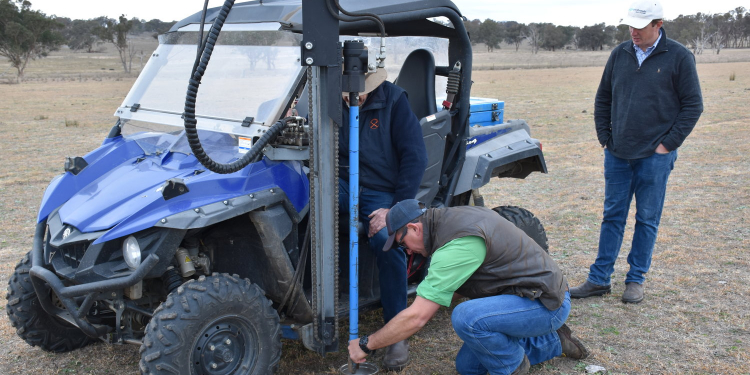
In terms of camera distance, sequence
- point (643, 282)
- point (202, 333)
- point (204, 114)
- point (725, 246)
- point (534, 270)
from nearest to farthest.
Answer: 1. point (202, 333)
2. point (534, 270)
3. point (204, 114)
4. point (643, 282)
5. point (725, 246)

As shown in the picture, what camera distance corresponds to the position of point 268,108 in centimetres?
374

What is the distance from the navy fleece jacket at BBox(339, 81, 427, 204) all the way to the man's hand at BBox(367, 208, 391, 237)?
219 mm

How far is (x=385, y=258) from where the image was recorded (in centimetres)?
397

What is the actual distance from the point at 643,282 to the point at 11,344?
4.53 metres

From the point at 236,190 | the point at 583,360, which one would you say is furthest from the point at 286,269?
the point at 583,360

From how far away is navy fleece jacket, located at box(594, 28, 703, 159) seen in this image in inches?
181

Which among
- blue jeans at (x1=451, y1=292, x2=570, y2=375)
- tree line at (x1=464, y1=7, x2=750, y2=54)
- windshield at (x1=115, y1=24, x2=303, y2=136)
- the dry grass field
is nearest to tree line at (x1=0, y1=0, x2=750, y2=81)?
tree line at (x1=464, y1=7, x2=750, y2=54)

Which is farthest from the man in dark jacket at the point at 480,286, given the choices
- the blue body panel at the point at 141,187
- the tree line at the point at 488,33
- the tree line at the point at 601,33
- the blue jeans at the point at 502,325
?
the tree line at the point at 601,33

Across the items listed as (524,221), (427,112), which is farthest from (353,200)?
(524,221)

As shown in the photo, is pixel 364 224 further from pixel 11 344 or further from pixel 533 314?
pixel 11 344

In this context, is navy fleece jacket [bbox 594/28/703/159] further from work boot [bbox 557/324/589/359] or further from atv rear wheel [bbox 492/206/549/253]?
work boot [bbox 557/324/589/359]

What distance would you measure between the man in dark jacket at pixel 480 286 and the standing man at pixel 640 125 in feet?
4.83

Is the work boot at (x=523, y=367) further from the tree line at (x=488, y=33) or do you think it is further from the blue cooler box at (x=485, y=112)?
the tree line at (x=488, y=33)

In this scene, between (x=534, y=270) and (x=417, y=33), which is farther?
(x=417, y=33)
